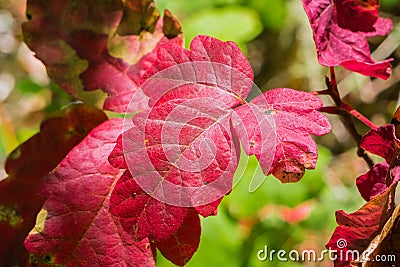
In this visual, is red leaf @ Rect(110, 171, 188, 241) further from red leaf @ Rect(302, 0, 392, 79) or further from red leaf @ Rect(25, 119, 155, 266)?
red leaf @ Rect(302, 0, 392, 79)

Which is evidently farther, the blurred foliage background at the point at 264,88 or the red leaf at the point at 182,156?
the blurred foliage background at the point at 264,88

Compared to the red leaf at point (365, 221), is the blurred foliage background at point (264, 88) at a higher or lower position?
lower

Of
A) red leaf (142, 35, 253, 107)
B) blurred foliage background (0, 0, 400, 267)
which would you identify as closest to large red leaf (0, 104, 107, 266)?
red leaf (142, 35, 253, 107)

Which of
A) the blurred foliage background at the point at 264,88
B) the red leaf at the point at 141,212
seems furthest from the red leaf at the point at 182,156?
the blurred foliage background at the point at 264,88

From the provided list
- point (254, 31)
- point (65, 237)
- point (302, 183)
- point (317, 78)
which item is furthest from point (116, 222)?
point (317, 78)

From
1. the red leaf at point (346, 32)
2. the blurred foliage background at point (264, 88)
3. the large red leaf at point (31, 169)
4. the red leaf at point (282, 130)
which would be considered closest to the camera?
the red leaf at point (282, 130)

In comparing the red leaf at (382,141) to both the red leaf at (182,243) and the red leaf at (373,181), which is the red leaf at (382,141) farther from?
the red leaf at (182,243)

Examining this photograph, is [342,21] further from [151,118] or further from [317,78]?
[317,78]

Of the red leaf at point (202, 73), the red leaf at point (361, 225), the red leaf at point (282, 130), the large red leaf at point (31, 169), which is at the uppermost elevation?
the red leaf at point (202, 73)
